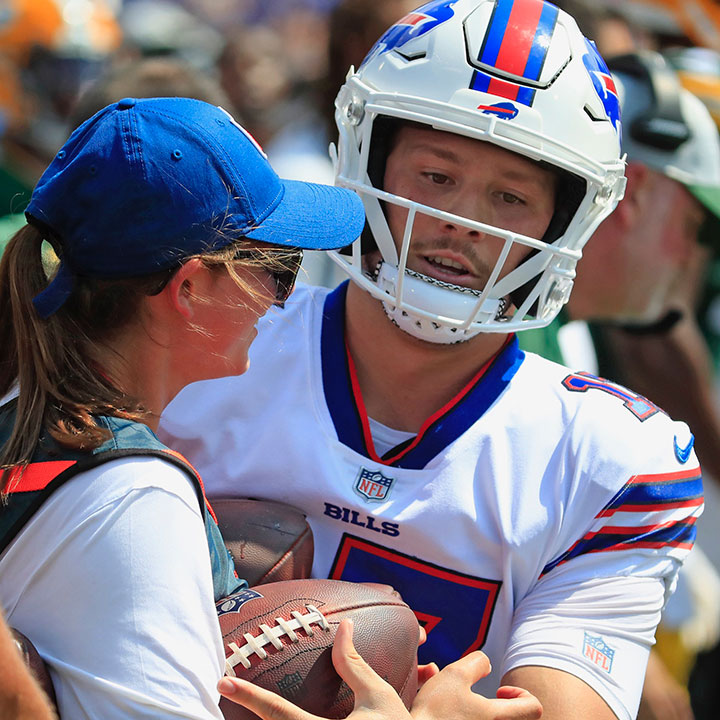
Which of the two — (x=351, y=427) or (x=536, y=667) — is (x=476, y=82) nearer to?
(x=351, y=427)

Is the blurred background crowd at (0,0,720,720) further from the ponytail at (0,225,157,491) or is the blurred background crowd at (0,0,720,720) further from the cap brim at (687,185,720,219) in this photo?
the ponytail at (0,225,157,491)

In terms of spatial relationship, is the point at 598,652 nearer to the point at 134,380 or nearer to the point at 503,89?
the point at 134,380

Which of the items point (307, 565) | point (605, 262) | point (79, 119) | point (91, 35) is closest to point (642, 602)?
point (307, 565)

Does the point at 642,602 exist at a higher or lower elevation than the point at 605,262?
higher

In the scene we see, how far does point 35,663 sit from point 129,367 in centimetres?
47

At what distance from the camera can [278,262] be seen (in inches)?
68.2

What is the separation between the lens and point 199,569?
4.91 ft

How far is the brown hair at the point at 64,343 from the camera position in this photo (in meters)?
1.52

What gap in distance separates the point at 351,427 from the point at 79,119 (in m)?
1.61

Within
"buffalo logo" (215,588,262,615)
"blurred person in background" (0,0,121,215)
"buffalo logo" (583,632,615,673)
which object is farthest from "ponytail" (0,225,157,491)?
"blurred person in background" (0,0,121,215)

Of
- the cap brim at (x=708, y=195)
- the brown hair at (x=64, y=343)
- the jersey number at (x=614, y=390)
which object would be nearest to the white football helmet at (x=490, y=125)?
the jersey number at (x=614, y=390)

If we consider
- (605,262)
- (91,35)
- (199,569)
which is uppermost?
(199,569)

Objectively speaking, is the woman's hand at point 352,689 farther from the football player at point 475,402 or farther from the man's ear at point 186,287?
the man's ear at point 186,287

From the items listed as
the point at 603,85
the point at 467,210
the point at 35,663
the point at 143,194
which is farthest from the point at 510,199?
the point at 35,663
